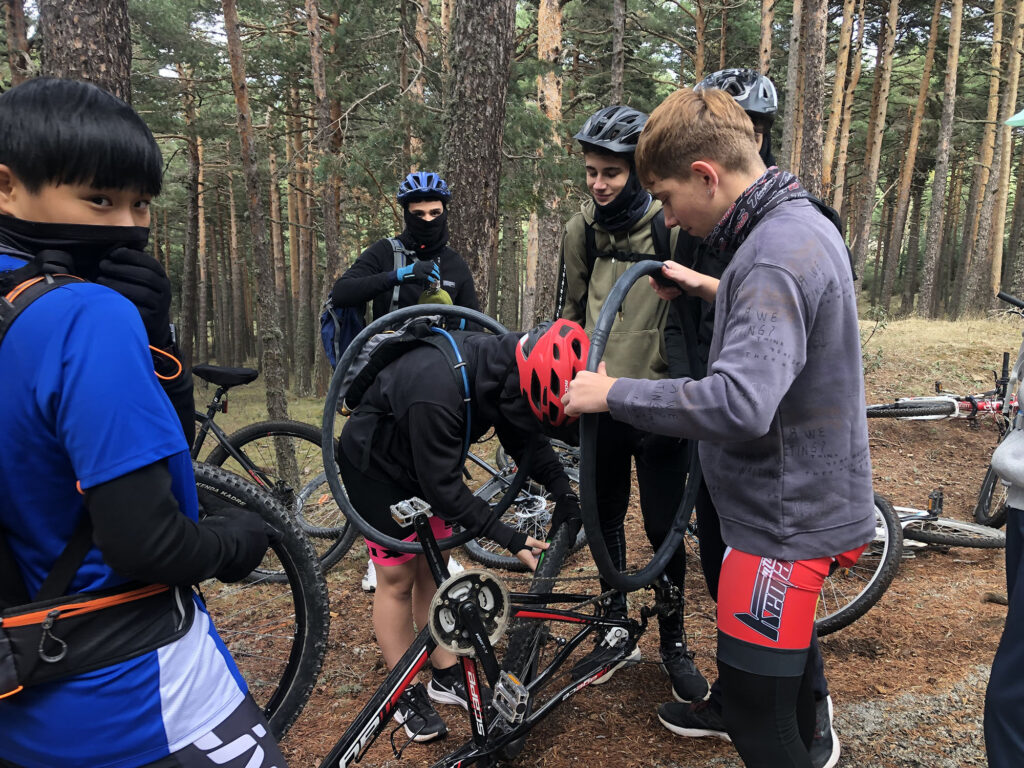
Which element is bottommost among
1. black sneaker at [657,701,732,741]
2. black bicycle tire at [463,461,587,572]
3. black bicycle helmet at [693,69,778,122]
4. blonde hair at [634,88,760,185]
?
black bicycle tire at [463,461,587,572]

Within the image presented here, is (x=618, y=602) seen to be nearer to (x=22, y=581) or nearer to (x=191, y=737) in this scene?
(x=191, y=737)

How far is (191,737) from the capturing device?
4.20 feet

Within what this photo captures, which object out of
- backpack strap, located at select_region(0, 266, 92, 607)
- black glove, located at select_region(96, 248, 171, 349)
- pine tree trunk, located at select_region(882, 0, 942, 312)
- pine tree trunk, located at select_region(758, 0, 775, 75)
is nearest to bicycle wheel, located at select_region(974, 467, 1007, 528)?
black glove, located at select_region(96, 248, 171, 349)

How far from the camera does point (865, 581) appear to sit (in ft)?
13.4

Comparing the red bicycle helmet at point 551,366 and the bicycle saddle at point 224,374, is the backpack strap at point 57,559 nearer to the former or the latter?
the red bicycle helmet at point 551,366

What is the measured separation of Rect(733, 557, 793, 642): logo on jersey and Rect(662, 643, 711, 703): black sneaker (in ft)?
4.26

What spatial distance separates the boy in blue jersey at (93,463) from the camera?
111cm

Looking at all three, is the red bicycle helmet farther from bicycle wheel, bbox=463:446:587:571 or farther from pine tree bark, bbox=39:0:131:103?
pine tree bark, bbox=39:0:131:103

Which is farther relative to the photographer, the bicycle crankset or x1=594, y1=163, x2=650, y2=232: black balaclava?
A: x1=594, y1=163, x2=650, y2=232: black balaclava

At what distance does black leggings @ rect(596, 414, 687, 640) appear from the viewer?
2.85 m

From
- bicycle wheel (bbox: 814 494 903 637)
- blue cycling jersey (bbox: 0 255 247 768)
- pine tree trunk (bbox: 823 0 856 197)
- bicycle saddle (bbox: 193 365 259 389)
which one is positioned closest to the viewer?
blue cycling jersey (bbox: 0 255 247 768)

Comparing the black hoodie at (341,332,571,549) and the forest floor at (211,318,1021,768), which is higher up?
the black hoodie at (341,332,571,549)

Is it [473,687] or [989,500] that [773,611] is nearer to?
[473,687]

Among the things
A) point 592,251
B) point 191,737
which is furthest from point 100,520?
point 592,251
